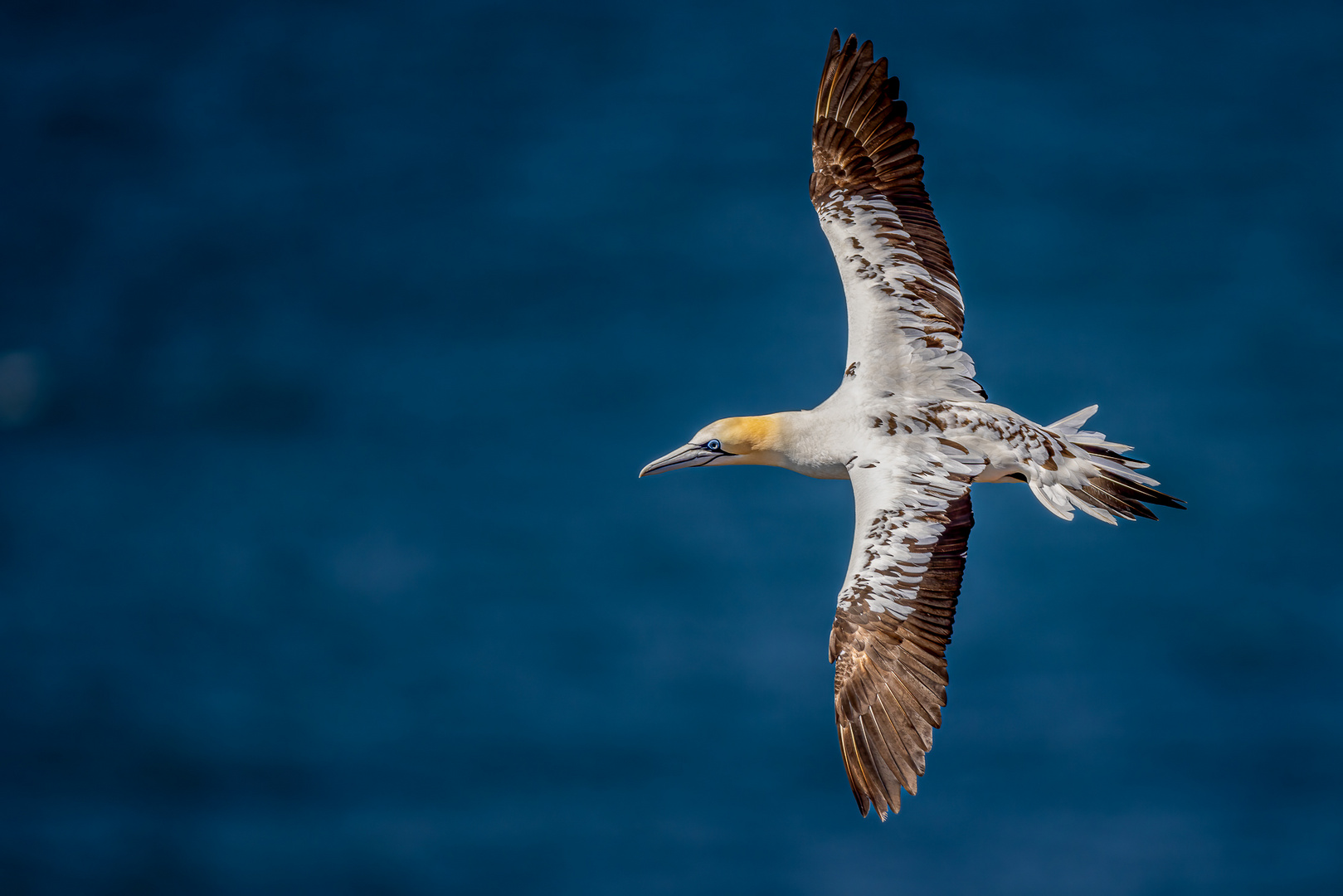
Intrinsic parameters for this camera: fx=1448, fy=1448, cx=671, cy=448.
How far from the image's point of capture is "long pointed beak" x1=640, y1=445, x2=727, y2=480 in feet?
50.3

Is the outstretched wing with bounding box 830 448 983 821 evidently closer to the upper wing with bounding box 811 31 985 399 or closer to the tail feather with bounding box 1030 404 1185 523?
the tail feather with bounding box 1030 404 1185 523

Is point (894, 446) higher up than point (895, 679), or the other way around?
point (894, 446)

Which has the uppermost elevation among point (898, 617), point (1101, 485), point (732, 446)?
point (732, 446)

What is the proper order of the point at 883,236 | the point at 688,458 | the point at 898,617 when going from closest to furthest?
the point at 898,617
the point at 883,236
the point at 688,458

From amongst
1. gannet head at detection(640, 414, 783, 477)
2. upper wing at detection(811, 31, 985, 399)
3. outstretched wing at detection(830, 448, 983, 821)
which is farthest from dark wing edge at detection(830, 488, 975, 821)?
gannet head at detection(640, 414, 783, 477)

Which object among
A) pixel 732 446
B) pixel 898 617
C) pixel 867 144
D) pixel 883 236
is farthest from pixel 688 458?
pixel 867 144

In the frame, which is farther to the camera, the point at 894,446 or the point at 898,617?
the point at 894,446

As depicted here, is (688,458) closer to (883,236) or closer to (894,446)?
(894,446)

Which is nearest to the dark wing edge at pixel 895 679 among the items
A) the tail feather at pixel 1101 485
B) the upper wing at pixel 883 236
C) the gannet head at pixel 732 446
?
the tail feather at pixel 1101 485

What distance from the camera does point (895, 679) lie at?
41.0 ft

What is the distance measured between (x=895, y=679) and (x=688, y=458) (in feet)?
12.9

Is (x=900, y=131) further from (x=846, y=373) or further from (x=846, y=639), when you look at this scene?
(x=846, y=639)

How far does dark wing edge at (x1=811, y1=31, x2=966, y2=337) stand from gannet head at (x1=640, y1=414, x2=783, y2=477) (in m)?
2.42

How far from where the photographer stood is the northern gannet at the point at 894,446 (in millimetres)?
12539
